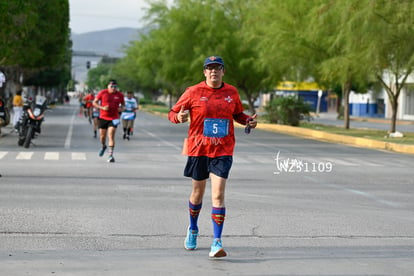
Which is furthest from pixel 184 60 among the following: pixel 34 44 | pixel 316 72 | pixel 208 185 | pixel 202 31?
pixel 208 185

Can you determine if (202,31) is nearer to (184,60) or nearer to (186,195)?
(184,60)

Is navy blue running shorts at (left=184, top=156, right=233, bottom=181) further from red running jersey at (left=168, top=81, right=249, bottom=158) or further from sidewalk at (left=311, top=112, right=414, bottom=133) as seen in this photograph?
sidewalk at (left=311, top=112, right=414, bottom=133)

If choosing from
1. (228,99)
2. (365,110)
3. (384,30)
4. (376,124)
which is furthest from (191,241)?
(365,110)

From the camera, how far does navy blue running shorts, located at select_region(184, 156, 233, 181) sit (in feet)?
27.2

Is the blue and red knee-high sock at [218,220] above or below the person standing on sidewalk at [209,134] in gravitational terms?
below

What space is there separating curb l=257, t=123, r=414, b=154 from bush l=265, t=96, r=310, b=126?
108cm

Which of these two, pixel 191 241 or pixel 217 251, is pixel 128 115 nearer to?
pixel 191 241

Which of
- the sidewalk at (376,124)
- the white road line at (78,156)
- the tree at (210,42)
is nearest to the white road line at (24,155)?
the white road line at (78,156)

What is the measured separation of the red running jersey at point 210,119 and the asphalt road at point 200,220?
950 millimetres

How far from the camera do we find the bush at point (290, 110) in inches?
1796

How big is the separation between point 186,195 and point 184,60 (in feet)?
144

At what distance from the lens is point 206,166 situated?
8.42 meters

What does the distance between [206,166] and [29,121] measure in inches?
698

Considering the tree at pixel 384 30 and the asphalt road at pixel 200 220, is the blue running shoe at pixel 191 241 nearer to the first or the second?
the asphalt road at pixel 200 220
